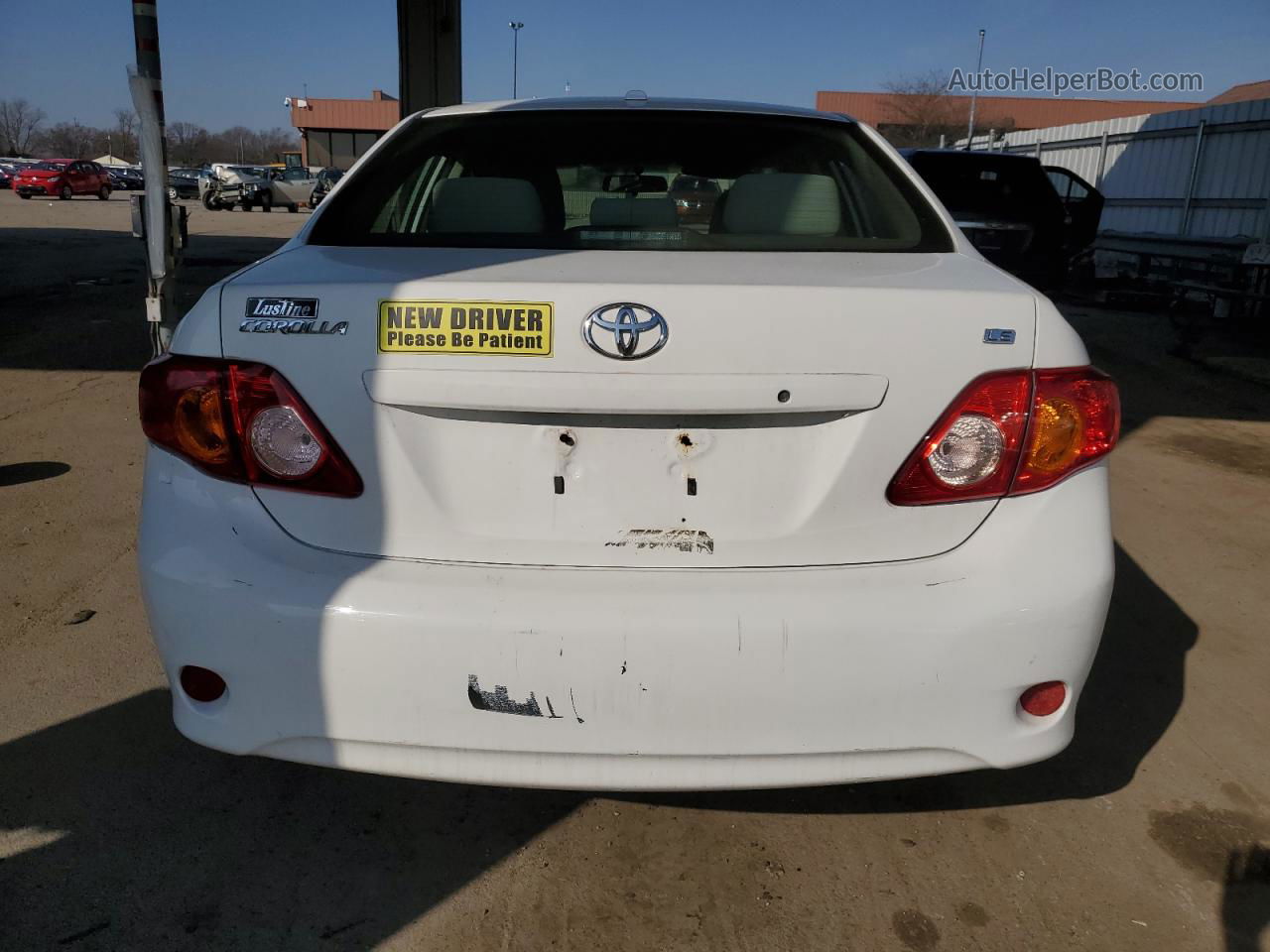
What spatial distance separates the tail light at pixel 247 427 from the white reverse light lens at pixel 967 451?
103 centimetres

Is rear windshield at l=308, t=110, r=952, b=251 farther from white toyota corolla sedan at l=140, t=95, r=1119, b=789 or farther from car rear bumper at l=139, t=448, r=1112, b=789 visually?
car rear bumper at l=139, t=448, r=1112, b=789

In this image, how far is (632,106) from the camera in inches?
112

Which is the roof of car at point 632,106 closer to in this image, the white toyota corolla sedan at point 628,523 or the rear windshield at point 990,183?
the white toyota corolla sedan at point 628,523

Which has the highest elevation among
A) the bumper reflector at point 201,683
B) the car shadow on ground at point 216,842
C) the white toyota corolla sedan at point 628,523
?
the white toyota corolla sedan at point 628,523

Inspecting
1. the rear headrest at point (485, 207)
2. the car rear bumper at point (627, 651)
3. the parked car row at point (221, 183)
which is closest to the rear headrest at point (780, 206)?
the rear headrest at point (485, 207)

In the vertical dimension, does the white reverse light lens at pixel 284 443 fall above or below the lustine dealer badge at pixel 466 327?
below

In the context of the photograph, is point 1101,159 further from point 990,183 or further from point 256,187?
point 256,187

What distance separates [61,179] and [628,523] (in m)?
45.4

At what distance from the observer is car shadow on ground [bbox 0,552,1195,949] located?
201 centimetres

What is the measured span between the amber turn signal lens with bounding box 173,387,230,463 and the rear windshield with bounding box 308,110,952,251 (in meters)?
0.64

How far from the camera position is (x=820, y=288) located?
1770 millimetres

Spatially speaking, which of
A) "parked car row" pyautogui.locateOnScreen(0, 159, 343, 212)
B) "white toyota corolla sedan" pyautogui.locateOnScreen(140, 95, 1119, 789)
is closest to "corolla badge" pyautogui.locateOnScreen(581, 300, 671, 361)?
"white toyota corolla sedan" pyautogui.locateOnScreen(140, 95, 1119, 789)

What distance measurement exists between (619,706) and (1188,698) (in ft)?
6.86

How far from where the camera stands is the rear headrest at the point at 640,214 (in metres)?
2.60
